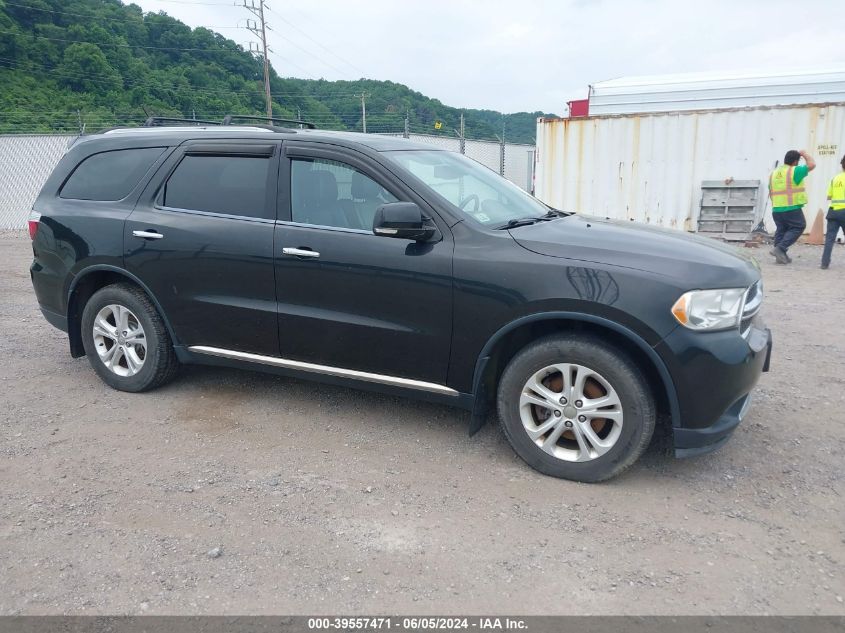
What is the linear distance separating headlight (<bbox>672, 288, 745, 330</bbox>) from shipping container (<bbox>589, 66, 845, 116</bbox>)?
12699 millimetres

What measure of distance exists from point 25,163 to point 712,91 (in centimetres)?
1608

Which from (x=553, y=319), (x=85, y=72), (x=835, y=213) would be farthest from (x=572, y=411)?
(x=85, y=72)

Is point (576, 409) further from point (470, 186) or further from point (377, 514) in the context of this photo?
point (470, 186)

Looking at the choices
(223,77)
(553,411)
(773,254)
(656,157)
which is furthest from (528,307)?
(223,77)

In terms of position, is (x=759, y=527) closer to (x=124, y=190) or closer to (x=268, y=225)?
(x=268, y=225)

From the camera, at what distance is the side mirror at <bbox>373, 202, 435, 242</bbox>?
3.53 m

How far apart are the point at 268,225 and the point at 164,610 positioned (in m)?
2.31

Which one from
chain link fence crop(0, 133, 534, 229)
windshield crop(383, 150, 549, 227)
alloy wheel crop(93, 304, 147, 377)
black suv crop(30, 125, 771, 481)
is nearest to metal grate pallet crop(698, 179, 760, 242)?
chain link fence crop(0, 133, 534, 229)

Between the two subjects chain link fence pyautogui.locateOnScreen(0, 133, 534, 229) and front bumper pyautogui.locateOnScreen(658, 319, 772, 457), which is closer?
front bumper pyautogui.locateOnScreen(658, 319, 772, 457)

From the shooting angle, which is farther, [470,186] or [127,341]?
[127,341]

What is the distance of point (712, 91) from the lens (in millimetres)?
14773

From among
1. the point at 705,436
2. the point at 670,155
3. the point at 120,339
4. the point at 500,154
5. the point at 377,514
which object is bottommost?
the point at 377,514

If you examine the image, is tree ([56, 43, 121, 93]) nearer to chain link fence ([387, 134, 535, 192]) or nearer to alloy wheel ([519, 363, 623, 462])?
chain link fence ([387, 134, 535, 192])
